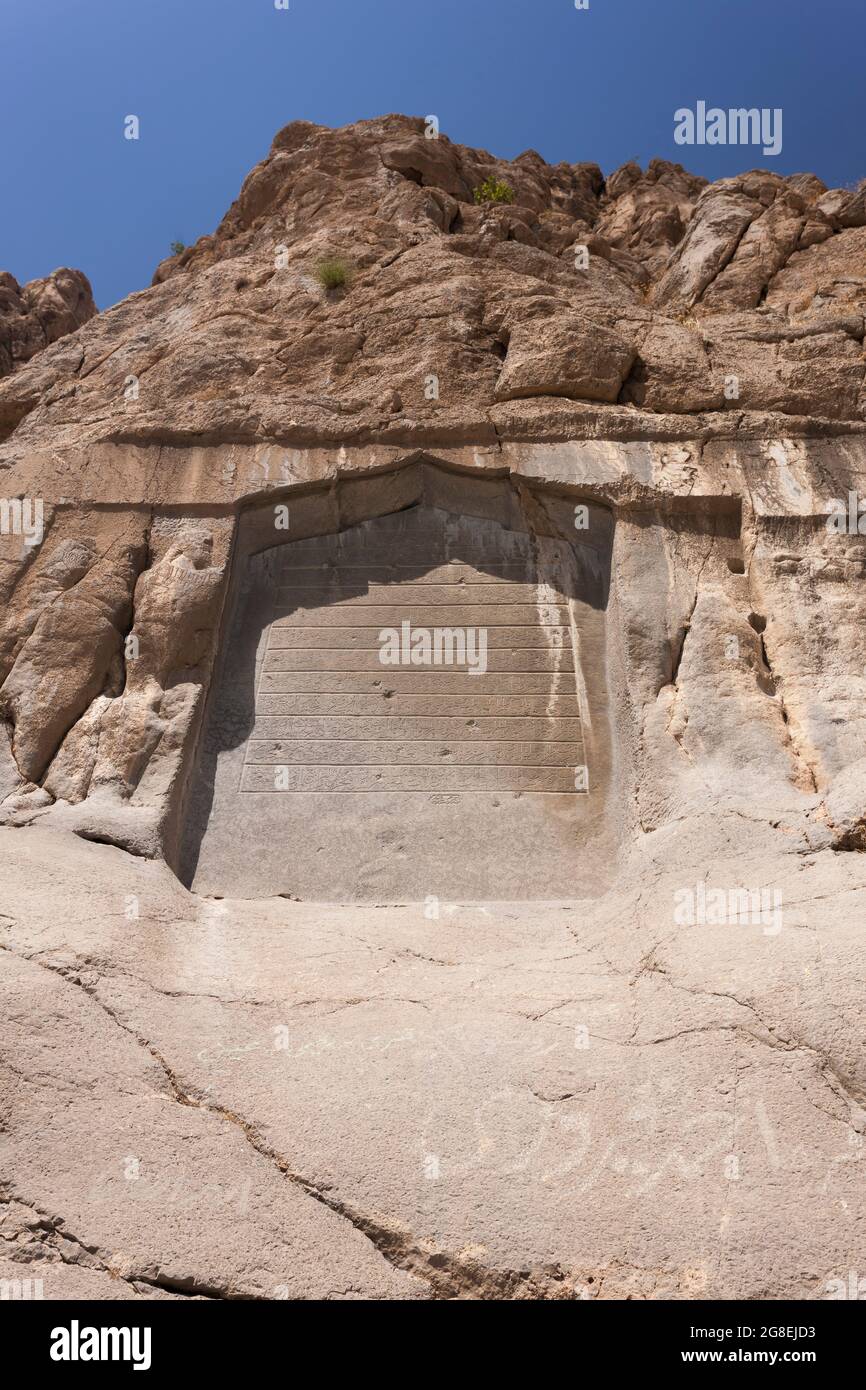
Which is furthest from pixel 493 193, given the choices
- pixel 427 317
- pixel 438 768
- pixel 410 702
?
pixel 438 768

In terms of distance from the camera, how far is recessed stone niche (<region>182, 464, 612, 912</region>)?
6.29 metres

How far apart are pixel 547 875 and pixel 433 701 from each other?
1.47 m

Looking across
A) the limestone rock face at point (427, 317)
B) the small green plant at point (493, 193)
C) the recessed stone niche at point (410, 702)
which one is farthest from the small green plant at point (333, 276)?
the small green plant at point (493, 193)

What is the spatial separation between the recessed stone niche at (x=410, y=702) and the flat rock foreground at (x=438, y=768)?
3 centimetres

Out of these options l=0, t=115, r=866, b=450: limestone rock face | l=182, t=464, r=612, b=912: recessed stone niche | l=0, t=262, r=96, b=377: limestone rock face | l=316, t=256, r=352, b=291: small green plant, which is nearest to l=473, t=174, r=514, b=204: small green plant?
l=0, t=115, r=866, b=450: limestone rock face

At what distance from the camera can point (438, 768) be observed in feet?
21.8

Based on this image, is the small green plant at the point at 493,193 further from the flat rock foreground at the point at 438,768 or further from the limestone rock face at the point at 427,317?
the flat rock foreground at the point at 438,768

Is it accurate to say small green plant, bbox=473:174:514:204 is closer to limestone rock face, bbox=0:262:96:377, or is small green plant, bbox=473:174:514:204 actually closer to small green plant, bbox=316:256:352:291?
small green plant, bbox=316:256:352:291

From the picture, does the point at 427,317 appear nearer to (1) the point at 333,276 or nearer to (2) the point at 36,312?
(1) the point at 333,276

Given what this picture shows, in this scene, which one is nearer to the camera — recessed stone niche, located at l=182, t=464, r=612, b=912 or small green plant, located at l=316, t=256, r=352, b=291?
recessed stone niche, located at l=182, t=464, r=612, b=912

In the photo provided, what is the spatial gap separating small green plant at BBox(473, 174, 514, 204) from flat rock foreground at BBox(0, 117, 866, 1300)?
3.78 ft

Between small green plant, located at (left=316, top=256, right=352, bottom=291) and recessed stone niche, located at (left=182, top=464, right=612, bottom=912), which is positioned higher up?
small green plant, located at (left=316, top=256, right=352, bottom=291)

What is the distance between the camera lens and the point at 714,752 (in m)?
6.20

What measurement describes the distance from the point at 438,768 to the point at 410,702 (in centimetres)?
55
